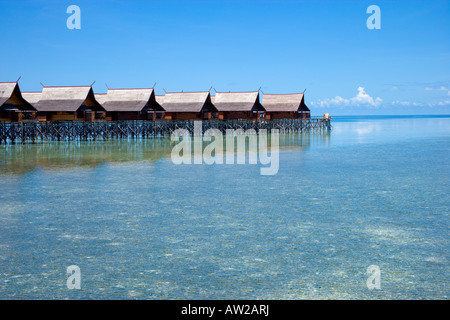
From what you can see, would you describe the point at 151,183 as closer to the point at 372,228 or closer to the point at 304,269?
the point at 372,228

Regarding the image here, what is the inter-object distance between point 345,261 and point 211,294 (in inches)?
68.4

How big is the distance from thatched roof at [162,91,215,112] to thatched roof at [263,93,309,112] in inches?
360

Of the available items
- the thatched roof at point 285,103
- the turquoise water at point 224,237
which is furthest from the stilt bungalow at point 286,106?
the turquoise water at point 224,237

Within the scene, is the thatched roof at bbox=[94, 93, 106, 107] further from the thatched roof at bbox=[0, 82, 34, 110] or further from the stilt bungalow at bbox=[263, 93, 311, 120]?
the stilt bungalow at bbox=[263, 93, 311, 120]

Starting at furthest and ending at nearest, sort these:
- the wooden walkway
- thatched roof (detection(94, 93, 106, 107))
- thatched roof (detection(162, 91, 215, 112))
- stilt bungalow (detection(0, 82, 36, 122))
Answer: thatched roof (detection(162, 91, 215, 112)) → thatched roof (detection(94, 93, 106, 107)) → the wooden walkway → stilt bungalow (detection(0, 82, 36, 122))

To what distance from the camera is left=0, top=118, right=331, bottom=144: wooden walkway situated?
1176 inches

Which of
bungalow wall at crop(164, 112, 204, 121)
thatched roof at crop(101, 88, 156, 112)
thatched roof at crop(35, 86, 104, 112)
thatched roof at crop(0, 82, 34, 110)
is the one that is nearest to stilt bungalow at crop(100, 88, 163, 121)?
thatched roof at crop(101, 88, 156, 112)

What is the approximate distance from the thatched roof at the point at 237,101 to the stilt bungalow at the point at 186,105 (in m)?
3.40

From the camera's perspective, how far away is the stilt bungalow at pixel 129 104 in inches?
1375

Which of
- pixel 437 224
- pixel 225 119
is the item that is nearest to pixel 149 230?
pixel 437 224

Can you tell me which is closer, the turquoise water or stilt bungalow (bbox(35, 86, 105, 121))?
the turquoise water

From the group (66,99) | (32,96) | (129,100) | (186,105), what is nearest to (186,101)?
(186,105)

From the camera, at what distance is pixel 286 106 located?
152 feet

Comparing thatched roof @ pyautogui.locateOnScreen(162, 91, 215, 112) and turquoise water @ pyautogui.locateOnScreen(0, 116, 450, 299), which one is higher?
thatched roof @ pyautogui.locateOnScreen(162, 91, 215, 112)
